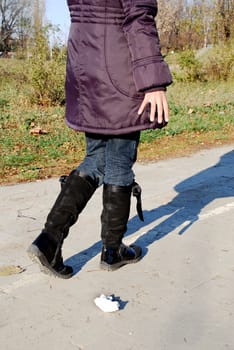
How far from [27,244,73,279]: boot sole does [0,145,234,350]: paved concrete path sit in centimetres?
6

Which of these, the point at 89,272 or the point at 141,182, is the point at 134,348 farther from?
the point at 141,182

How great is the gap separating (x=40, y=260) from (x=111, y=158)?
0.63 m

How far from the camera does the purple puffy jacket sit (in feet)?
8.20

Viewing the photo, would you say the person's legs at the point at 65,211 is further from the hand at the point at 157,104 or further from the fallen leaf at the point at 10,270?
the hand at the point at 157,104

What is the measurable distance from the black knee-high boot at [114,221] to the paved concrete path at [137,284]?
3.2 inches

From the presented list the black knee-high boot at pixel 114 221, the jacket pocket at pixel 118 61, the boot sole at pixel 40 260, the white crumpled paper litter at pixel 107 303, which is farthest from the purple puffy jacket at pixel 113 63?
the white crumpled paper litter at pixel 107 303

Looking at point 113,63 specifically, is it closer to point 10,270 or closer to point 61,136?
point 10,270

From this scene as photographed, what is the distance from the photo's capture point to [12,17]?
34.1 meters

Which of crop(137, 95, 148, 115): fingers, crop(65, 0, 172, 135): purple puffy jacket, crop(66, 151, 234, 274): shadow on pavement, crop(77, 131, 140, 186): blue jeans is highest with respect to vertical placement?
crop(65, 0, 172, 135): purple puffy jacket

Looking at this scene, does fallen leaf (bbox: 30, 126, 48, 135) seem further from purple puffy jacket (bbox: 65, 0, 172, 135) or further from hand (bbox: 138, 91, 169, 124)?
hand (bbox: 138, 91, 169, 124)

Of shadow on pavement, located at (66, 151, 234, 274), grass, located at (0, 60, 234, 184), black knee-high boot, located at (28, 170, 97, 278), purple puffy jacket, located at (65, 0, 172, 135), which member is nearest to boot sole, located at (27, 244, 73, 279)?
black knee-high boot, located at (28, 170, 97, 278)

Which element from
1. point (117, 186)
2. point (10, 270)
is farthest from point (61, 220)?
point (10, 270)

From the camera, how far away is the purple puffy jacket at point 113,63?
2.50 meters

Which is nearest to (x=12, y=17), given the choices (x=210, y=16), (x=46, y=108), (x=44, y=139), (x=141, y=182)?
(x=210, y=16)
